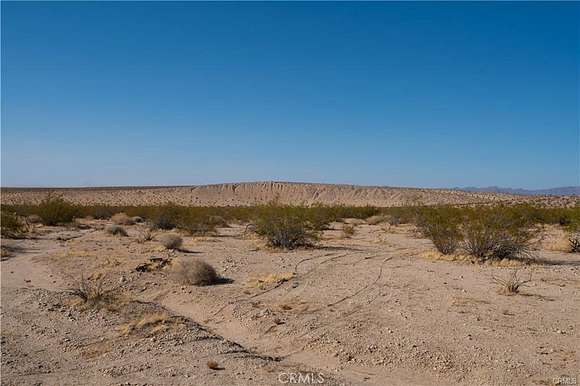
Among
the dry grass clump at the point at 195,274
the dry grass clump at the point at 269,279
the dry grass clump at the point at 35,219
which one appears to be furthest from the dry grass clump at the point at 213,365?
the dry grass clump at the point at 35,219

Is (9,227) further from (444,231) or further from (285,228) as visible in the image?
(444,231)

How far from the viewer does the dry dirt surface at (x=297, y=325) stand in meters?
7.68

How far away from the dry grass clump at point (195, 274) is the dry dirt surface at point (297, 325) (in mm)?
328

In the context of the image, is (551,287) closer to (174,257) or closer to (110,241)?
(174,257)

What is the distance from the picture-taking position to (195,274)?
48.3ft

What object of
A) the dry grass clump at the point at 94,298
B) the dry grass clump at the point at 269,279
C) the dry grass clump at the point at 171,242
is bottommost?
the dry grass clump at the point at 94,298

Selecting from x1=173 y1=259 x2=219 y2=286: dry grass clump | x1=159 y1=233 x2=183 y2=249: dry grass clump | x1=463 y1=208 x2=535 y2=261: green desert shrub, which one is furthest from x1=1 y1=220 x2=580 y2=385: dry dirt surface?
x1=159 y1=233 x2=183 y2=249: dry grass clump

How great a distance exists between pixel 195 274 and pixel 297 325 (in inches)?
212

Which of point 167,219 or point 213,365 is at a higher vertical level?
point 167,219

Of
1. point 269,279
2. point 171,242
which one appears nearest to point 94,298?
point 269,279

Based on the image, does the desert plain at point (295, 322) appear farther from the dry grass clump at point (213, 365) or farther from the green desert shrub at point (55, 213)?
the green desert shrub at point (55, 213)

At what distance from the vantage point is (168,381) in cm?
724

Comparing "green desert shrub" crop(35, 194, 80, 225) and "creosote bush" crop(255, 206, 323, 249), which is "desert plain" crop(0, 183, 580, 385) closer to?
"creosote bush" crop(255, 206, 323, 249)

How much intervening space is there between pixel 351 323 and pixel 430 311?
6.64ft
